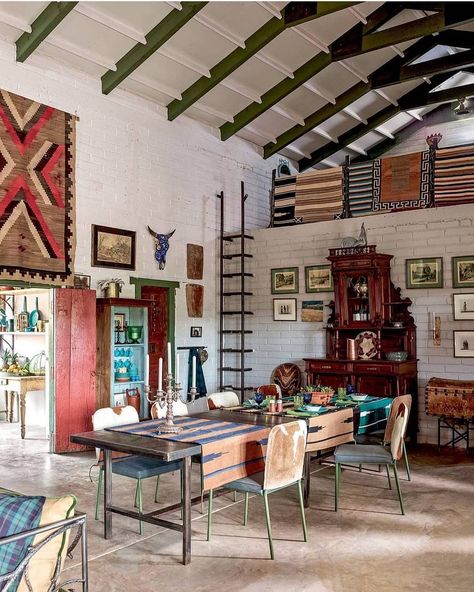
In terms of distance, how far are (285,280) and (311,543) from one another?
5.29 meters

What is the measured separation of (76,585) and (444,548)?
2.35 metres

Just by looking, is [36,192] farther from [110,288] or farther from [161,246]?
[161,246]

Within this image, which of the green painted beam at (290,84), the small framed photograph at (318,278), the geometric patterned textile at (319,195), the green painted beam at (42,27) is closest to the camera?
the green painted beam at (42,27)

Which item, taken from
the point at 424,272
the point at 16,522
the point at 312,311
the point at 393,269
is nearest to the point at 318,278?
the point at 312,311

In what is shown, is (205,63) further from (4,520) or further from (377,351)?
(4,520)

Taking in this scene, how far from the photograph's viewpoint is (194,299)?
9031mm

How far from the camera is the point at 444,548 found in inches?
154

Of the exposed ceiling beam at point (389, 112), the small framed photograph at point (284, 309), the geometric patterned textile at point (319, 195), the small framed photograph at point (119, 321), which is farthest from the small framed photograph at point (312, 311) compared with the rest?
the exposed ceiling beam at point (389, 112)

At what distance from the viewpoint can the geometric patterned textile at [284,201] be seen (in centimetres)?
913

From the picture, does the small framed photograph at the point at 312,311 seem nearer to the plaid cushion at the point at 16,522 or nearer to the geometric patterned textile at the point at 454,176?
the geometric patterned textile at the point at 454,176

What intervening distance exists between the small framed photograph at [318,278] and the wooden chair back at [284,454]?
466 centimetres

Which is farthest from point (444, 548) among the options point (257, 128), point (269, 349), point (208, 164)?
point (257, 128)

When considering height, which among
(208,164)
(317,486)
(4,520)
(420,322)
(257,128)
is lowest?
(317,486)

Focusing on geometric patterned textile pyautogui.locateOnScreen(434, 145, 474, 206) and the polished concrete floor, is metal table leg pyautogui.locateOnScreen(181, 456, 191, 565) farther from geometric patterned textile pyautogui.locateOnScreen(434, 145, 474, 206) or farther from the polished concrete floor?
geometric patterned textile pyautogui.locateOnScreen(434, 145, 474, 206)
